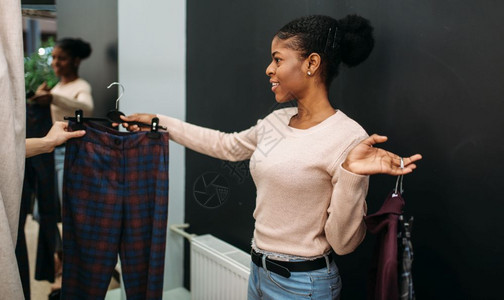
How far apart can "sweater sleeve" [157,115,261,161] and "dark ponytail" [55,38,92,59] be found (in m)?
0.99

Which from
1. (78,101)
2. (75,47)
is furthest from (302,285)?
(75,47)

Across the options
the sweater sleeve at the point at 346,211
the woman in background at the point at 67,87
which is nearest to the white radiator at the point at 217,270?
the sweater sleeve at the point at 346,211

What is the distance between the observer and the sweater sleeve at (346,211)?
1030mm

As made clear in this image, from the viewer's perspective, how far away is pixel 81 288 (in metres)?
1.68

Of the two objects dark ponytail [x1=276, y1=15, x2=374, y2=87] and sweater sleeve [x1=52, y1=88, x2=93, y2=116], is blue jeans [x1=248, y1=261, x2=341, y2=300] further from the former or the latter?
sweater sleeve [x1=52, y1=88, x2=93, y2=116]

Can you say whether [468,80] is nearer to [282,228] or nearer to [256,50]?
[282,228]

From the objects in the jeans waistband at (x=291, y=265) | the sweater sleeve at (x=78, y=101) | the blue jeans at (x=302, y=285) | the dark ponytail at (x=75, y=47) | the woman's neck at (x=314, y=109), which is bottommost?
the blue jeans at (x=302, y=285)

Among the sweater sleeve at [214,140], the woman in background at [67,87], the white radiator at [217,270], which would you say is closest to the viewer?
the sweater sleeve at [214,140]

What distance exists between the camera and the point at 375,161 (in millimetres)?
1007

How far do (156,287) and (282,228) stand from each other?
→ 740 mm

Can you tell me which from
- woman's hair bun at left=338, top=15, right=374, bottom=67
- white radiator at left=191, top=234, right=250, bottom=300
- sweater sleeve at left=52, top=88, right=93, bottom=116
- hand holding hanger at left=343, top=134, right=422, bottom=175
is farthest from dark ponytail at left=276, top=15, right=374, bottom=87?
sweater sleeve at left=52, top=88, right=93, bottom=116

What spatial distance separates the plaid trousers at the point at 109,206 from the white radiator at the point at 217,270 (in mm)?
342

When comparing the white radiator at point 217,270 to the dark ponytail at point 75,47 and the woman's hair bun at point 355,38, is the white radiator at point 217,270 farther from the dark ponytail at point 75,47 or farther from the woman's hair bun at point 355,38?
the dark ponytail at point 75,47

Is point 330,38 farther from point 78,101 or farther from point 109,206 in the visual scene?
point 78,101
